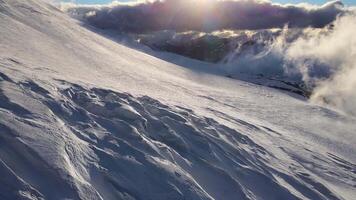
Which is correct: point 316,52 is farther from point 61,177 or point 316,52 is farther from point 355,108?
point 61,177

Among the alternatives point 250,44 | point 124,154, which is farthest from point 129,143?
point 250,44

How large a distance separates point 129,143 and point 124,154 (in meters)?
0.54

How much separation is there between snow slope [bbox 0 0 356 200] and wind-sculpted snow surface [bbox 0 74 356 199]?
0.02 m

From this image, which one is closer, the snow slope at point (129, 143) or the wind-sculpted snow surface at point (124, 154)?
the wind-sculpted snow surface at point (124, 154)

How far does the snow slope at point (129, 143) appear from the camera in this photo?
873cm

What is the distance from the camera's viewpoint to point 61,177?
836 cm

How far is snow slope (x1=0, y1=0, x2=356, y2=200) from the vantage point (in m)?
8.73

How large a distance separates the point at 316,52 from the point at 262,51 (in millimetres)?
18255

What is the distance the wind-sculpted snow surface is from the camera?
27.9 ft

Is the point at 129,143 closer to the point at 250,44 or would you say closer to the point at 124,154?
the point at 124,154

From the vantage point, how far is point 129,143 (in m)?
10.6

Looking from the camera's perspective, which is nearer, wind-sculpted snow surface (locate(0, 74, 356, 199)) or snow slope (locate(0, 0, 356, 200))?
wind-sculpted snow surface (locate(0, 74, 356, 199))

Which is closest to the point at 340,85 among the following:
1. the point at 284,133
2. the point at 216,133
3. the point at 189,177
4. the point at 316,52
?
the point at 316,52

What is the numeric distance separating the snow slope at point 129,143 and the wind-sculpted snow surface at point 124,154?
0.02 meters
